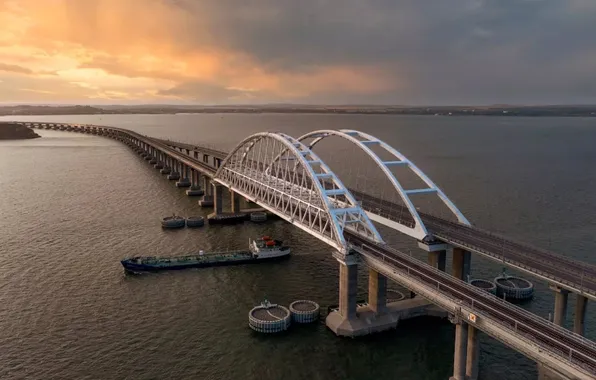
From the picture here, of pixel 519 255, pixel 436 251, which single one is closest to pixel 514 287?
pixel 519 255

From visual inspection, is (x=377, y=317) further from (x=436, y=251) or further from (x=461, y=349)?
(x=461, y=349)

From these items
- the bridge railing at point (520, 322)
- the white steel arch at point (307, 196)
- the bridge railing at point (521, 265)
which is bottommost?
the bridge railing at point (520, 322)

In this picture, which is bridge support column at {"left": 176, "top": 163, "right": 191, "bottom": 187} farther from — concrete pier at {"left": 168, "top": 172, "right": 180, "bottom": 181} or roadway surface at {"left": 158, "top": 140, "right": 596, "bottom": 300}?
roadway surface at {"left": 158, "top": 140, "right": 596, "bottom": 300}

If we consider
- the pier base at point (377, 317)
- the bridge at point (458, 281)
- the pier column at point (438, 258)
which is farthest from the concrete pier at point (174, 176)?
the pier base at point (377, 317)

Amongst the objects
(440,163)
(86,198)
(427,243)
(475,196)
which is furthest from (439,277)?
(440,163)

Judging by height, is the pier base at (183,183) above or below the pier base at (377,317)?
above

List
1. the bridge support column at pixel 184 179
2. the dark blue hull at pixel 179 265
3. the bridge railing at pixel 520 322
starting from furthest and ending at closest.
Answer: the bridge support column at pixel 184 179 < the dark blue hull at pixel 179 265 < the bridge railing at pixel 520 322

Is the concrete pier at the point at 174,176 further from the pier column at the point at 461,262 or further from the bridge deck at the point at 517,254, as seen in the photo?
the pier column at the point at 461,262

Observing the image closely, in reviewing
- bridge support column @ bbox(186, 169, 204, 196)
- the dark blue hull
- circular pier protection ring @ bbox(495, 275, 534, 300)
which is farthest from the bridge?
bridge support column @ bbox(186, 169, 204, 196)
